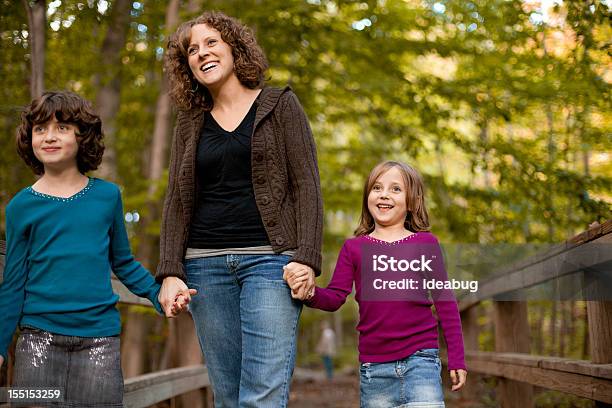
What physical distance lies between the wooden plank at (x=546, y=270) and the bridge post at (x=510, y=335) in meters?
0.14

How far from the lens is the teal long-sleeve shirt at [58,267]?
2.57 m

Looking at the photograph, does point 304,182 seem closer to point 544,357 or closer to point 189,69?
point 189,69

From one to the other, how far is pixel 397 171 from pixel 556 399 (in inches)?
162

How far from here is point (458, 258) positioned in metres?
7.18

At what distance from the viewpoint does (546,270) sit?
13.0 feet

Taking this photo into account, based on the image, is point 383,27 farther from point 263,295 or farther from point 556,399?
point 263,295

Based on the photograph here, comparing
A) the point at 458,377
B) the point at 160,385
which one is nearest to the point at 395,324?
the point at 458,377

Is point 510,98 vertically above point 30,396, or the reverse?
point 510,98

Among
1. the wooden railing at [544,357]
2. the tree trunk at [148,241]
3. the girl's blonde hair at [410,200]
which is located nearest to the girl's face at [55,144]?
the girl's blonde hair at [410,200]

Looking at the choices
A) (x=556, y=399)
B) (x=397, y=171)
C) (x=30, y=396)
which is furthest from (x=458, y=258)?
(x=30, y=396)

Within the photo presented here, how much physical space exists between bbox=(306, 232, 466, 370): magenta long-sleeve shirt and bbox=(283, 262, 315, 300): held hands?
0.61 ft

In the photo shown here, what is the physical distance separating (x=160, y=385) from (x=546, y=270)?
2162 millimetres

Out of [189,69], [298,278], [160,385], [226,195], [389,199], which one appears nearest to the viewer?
[298,278]

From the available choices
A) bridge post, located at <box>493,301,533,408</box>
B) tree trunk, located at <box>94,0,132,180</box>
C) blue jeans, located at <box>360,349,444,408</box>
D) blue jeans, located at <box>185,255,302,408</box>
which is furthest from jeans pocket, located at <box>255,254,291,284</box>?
tree trunk, located at <box>94,0,132,180</box>
